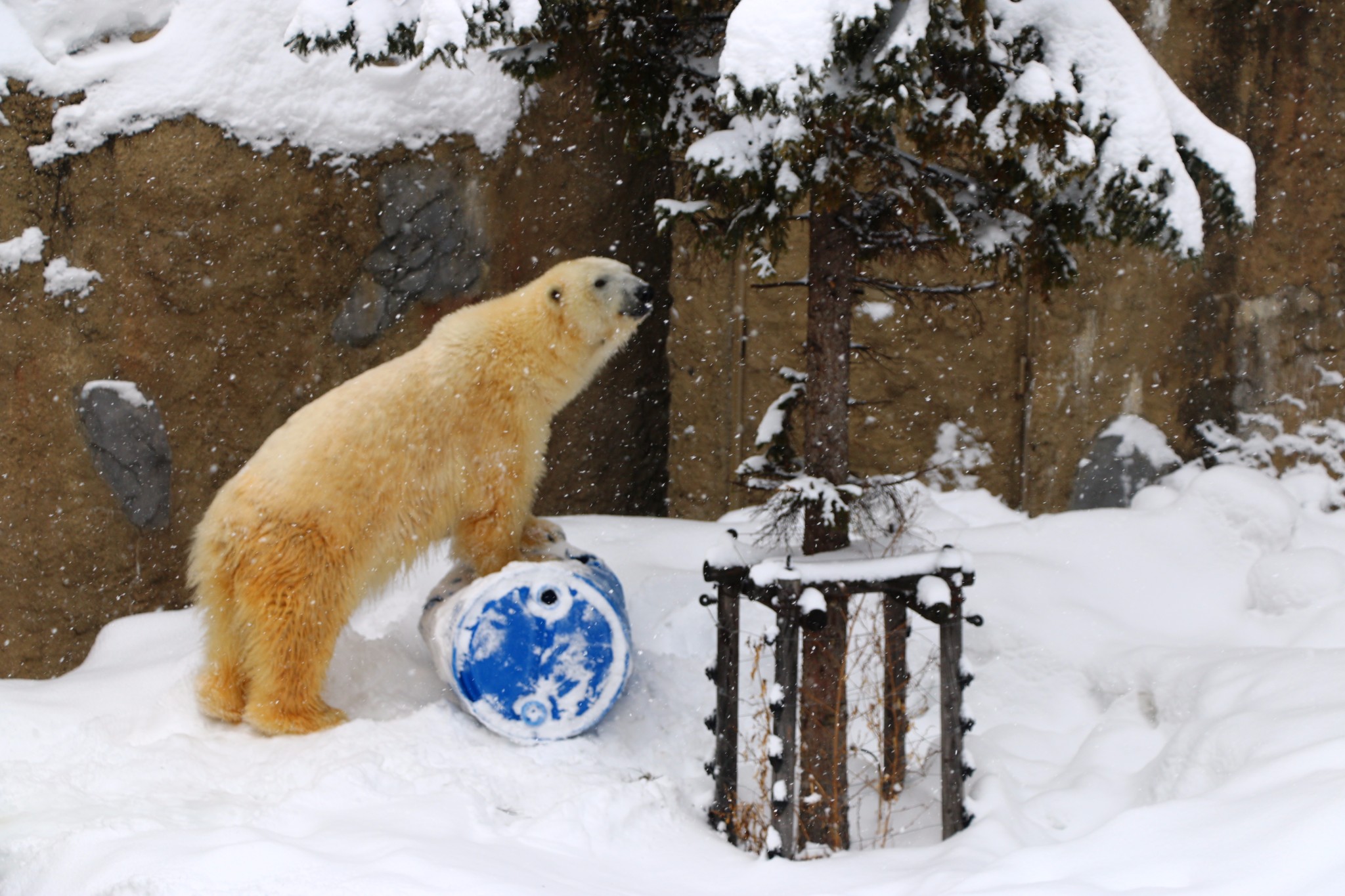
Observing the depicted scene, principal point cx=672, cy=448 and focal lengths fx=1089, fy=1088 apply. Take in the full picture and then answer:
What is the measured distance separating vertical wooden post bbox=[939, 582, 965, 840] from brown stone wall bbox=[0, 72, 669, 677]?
10.3 ft

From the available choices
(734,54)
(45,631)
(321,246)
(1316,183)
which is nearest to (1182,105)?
(734,54)

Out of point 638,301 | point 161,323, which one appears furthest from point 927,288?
point 161,323

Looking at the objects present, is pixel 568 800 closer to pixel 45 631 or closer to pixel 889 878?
pixel 889 878

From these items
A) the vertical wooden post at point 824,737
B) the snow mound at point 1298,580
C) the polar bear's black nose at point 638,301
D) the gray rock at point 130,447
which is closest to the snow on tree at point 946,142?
the vertical wooden post at point 824,737

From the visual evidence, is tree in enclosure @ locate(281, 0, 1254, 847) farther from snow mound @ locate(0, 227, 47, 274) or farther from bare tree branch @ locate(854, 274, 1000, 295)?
snow mound @ locate(0, 227, 47, 274)

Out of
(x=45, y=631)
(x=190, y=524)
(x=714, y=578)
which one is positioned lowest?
(x=45, y=631)

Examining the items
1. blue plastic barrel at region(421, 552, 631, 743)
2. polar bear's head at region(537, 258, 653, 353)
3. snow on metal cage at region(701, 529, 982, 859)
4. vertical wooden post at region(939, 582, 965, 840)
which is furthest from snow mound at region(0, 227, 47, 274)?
vertical wooden post at region(939, 582, 965, 840)

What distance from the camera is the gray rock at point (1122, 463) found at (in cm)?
542

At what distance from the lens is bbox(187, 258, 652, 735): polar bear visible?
3500mm

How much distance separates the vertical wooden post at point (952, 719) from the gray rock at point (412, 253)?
3166 mm

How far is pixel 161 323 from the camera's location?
4.85m

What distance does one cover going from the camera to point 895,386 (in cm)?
561

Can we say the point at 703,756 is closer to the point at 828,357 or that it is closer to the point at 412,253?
the point at 828,357

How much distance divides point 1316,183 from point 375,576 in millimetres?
4572
